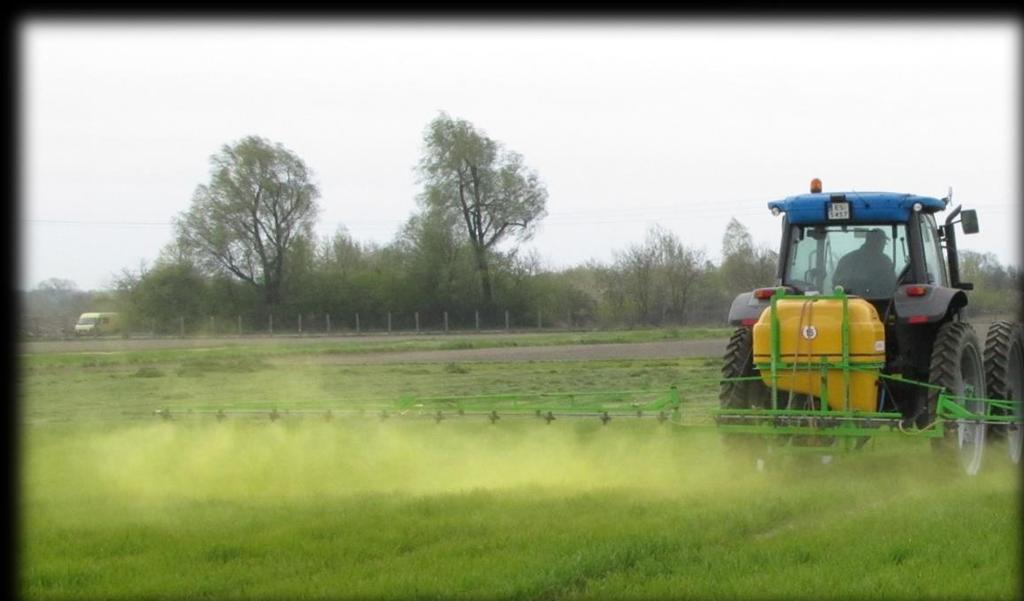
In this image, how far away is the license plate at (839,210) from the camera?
11.5 metres

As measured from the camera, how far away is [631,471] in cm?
1088

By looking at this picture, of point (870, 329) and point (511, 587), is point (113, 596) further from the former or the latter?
point (870, 329)

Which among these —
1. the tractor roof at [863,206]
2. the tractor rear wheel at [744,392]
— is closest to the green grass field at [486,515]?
the tractor rear wheel at [744,392]

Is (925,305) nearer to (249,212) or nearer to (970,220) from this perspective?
(970,220)

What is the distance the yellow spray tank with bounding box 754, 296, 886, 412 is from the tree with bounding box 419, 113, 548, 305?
74.2ft

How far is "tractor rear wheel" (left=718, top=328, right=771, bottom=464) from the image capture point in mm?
10438

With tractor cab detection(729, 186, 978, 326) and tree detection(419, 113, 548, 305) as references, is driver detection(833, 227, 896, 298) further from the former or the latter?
tree detection(419, 113, 548, 305)

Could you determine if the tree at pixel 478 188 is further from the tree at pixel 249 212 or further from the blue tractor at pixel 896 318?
the blue tractor at pixel 896 318

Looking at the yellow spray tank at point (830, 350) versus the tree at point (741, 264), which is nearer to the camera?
the yellow spray tank at point (830, 350)

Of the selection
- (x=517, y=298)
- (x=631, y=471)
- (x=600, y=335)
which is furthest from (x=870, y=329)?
(x=600, y=335)

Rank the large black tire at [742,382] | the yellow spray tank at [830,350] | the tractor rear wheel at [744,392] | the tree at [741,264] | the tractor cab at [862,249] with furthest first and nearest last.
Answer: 1. the tree at [741,264]
2. the tractor cab at [862,249]
3. the large black tire at [742,382]
4. the tractor rear wheel at [744,392]
5. the yellow spray tank at [830,350]

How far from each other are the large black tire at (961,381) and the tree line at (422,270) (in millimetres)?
4647

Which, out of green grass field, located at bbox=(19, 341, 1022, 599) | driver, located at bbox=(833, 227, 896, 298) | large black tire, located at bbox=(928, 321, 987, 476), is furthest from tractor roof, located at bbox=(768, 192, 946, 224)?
green grass field, located at bbox=(19, 341, 1022, 599)

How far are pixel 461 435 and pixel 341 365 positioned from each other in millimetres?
13253
